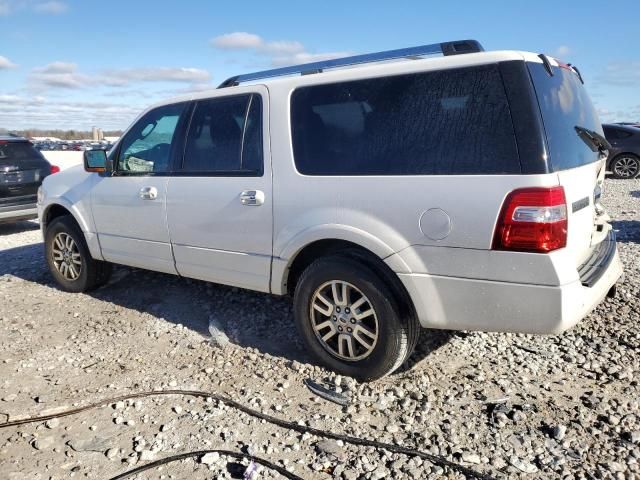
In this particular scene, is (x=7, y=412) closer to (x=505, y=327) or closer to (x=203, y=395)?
(x=203, y=395)

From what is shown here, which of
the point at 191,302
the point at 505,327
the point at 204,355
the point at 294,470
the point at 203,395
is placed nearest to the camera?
the point at 294,470

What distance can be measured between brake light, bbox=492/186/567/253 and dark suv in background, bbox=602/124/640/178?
43.5 feet

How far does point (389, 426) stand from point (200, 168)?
7.92 feet

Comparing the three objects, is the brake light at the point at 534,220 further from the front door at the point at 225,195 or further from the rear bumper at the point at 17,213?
the rear bumper at the point at 17,213

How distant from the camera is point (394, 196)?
3.05 meters

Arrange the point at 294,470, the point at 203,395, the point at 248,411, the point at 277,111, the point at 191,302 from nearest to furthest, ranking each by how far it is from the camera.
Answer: the point at 294,470
the point at 248,411
the point at 203,395
the point at 277,111
the point at 191,302

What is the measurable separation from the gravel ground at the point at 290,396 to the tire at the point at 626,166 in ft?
36.6

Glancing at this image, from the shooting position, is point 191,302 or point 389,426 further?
point 191,302

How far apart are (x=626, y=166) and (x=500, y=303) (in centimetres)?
1399

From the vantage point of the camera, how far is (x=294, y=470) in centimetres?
260

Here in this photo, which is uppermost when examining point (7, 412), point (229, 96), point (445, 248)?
point (229, 96)

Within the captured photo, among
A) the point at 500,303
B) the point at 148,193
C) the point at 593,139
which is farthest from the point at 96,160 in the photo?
the point at 593,139

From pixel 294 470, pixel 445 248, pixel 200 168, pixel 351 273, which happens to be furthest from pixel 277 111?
pixel 294 470

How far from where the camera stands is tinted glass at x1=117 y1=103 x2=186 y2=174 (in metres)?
4.40
